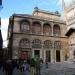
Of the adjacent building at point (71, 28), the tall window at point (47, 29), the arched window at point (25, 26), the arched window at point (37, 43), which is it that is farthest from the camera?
the tall window at point (47, 29)

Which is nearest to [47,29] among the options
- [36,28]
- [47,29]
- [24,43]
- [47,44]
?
[47,29]

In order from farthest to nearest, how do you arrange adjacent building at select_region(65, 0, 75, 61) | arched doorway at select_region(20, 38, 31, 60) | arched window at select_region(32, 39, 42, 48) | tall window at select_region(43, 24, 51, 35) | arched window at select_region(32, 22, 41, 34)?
1. tall window at select_region(43, 24, 51, 35)
2. arched window at select_region(32, 22, 41, 34)
3. arched window at select_region(32, 39, 42, 48)
4. arched doorway at select_region(20, 38, 31, 60)
5. adjacent building at select_region(65, 0, 75, 61)

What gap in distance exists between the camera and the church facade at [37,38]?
38.8 meters

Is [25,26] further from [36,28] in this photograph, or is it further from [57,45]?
[57,45]

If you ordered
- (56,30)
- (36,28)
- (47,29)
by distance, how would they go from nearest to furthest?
(36,28) → (47,29) → (56,30)

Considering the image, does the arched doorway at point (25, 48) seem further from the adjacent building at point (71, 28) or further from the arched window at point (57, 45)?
the adjacent building at point (71, 28)

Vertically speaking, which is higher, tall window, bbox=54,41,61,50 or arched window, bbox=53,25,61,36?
arched window, bbox=53,25,61,36

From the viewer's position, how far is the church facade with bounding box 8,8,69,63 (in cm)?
3884

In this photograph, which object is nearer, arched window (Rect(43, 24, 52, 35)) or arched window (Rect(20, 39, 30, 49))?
arched window (Rect(20, 39, 30, 49))

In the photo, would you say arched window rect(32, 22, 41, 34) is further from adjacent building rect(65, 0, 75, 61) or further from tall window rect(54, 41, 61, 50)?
adjacent building rect(65, 0, 75, 61)

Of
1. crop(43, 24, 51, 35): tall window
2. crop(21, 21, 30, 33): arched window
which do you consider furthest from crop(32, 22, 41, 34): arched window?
crop(43, 24, 51, 35): tall window

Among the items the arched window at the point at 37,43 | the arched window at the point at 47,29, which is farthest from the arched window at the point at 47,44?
the arched window at the point at 47,29

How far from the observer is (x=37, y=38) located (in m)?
40.6

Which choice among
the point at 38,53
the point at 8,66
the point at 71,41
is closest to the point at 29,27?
the point at 38,53
